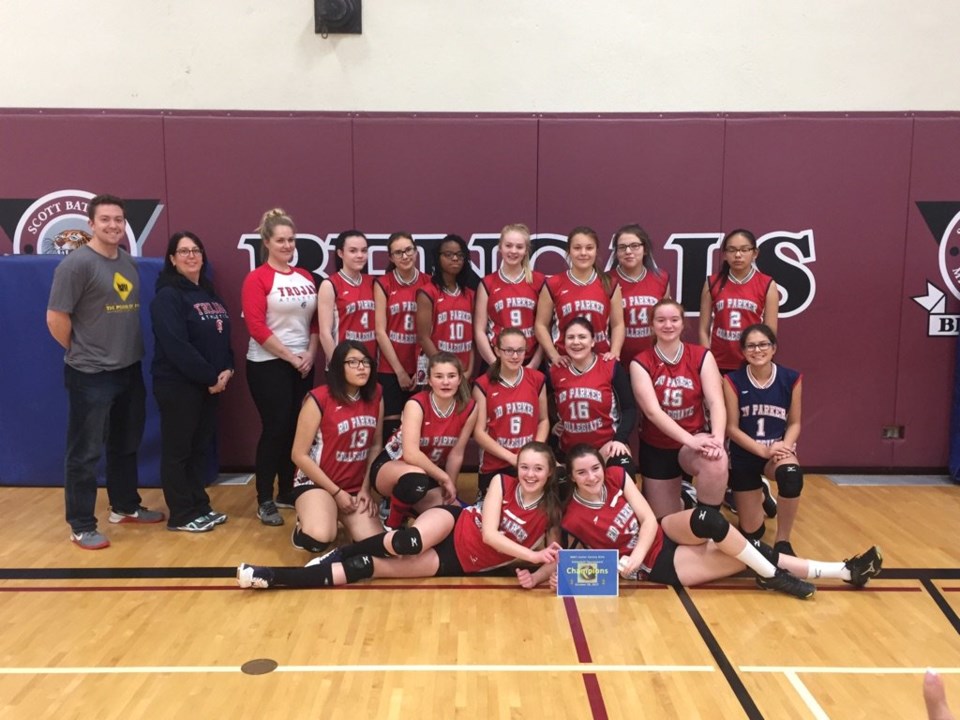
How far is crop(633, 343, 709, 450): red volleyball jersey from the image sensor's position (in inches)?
168

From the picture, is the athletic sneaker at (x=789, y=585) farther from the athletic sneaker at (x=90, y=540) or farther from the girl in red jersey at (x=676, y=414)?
the athletic sneaker at (x=90, y=540)

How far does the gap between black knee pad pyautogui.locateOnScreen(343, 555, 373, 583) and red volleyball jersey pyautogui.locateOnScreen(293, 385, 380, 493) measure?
1.70ft

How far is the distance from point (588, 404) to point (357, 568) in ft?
4.77

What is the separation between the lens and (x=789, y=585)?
363 cm

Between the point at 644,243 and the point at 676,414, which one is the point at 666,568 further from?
the point at 644,243

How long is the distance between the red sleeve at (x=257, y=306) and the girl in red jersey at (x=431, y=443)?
A: 93 cm

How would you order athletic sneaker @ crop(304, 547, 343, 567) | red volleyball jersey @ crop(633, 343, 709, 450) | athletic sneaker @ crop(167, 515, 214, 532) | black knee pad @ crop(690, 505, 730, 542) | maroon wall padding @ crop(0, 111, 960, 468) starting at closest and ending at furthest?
black knee pad @ crop(690, 505, 730, 542), athletic sneaker @ crop(304, 547, 343, 567), red volleyball jersey @ crop(633, 343, 709, 450), athletic sneaker @ crop(167, 515, 214, 532), maroon wall padding @ crop(0, 111, 960, 468)

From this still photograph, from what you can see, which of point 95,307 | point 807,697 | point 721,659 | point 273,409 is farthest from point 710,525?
point 95,307

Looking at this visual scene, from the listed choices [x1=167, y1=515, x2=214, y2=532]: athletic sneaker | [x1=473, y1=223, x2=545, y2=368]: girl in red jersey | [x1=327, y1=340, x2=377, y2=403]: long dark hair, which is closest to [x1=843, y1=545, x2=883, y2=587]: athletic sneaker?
[x1=473, y1=223, x2=545, y2=368]: girl in red jersey

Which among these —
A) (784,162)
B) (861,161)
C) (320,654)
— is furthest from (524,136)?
(320,654)

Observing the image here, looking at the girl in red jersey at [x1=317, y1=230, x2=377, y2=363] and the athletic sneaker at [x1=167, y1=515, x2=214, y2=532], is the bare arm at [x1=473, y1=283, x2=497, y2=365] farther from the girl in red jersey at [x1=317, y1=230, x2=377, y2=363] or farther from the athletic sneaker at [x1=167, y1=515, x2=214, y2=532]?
the athletic sneaker at [x1=167, y1=515, x2=214, y2=532]

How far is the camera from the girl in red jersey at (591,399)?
427cm

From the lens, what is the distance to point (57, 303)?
13.3 ft

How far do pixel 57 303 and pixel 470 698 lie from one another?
9.27ft
